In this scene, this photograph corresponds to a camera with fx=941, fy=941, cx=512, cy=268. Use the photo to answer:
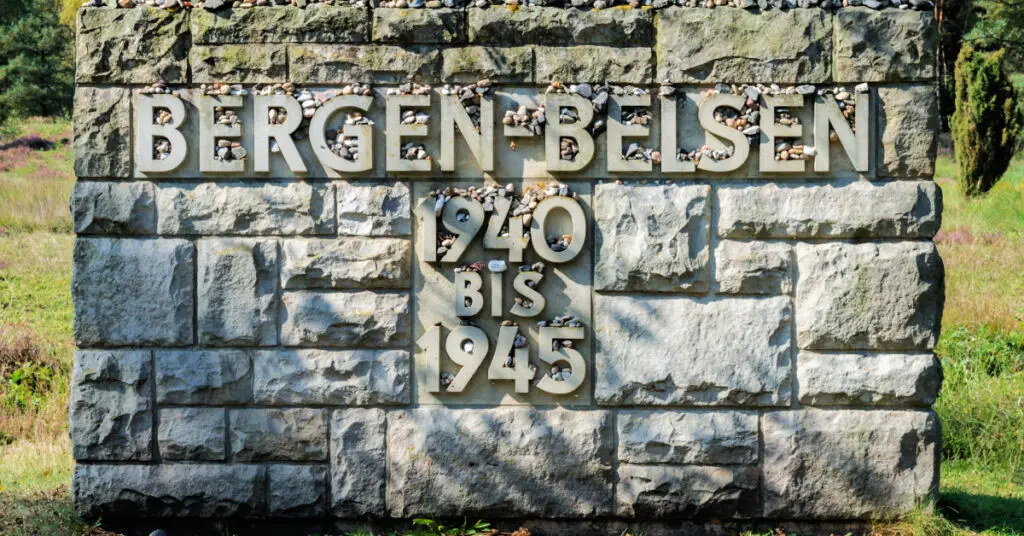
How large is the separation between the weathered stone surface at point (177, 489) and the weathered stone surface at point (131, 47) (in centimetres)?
191

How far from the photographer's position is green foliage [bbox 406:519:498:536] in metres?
4.58

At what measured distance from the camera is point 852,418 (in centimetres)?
457

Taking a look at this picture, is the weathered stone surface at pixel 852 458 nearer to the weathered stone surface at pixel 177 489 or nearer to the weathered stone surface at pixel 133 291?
the weathered stone surface at pixel 177 489

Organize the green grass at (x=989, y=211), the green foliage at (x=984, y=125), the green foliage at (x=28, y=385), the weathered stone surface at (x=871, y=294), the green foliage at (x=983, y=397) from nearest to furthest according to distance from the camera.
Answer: the weathered stone surface at (x=871, y=294), the green foliage at (x=983, y=397), the green foliage at (x=28, y=385), the green grass at (x=989, y=211), the green foliage at (x=984, y=125)

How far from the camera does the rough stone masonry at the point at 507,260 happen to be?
4.55 meters

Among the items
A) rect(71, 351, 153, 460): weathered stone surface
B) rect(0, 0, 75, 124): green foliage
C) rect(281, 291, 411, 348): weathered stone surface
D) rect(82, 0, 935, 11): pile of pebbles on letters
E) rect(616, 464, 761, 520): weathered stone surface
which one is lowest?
rect(616, 464, 761, 520): weathered stone surface

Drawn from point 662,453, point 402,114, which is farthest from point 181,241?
point 662,453

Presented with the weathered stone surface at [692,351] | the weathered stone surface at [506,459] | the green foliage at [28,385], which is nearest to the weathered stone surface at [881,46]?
the weathered stone surface at [692,351]

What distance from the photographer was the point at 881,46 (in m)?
4.55

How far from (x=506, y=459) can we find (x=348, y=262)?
4.03 ft

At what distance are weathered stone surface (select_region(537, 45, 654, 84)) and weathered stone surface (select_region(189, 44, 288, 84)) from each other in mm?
1270

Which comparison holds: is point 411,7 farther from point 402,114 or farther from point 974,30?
point 974,30

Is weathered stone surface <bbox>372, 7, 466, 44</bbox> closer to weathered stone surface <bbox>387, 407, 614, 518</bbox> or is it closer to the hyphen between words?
the hyphen between words

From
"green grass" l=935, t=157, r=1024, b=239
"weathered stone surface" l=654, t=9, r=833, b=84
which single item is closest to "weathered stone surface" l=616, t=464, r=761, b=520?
"weathered stone surface" l=654, t=9, r=833, b=84
